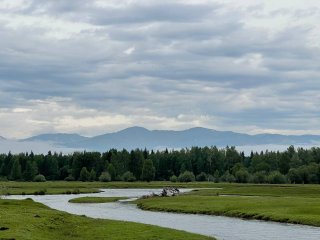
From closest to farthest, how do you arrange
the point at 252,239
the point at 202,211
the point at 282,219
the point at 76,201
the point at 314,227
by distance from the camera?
the point at 252,239 → the point at 314,227 → the point at 282,219 → the point at 202,211 → the point at 76,201

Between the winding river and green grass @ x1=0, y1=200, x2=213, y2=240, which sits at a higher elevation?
green grass @ x1=0, y1=200, x2=213, y2=240

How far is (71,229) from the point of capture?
57031 millimetres

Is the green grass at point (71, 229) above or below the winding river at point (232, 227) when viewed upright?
above

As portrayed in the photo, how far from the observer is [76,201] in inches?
4749

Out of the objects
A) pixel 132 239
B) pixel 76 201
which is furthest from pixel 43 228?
pixel 76 201

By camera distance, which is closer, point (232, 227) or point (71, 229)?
point (71, 229)

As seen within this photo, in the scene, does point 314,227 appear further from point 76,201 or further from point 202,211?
point 76,201

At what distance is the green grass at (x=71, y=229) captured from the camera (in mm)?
49669

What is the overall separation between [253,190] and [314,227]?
8169 cm

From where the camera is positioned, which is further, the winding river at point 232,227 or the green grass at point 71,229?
the winding river at point 232,227

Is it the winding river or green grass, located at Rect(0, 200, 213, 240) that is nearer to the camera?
green grass, located at Rect(0, 200, 213, 240)

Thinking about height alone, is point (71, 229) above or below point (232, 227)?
above

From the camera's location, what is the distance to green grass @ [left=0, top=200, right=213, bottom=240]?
4967 centimetres

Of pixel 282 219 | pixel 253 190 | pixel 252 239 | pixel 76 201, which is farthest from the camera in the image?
pixel 253 190
